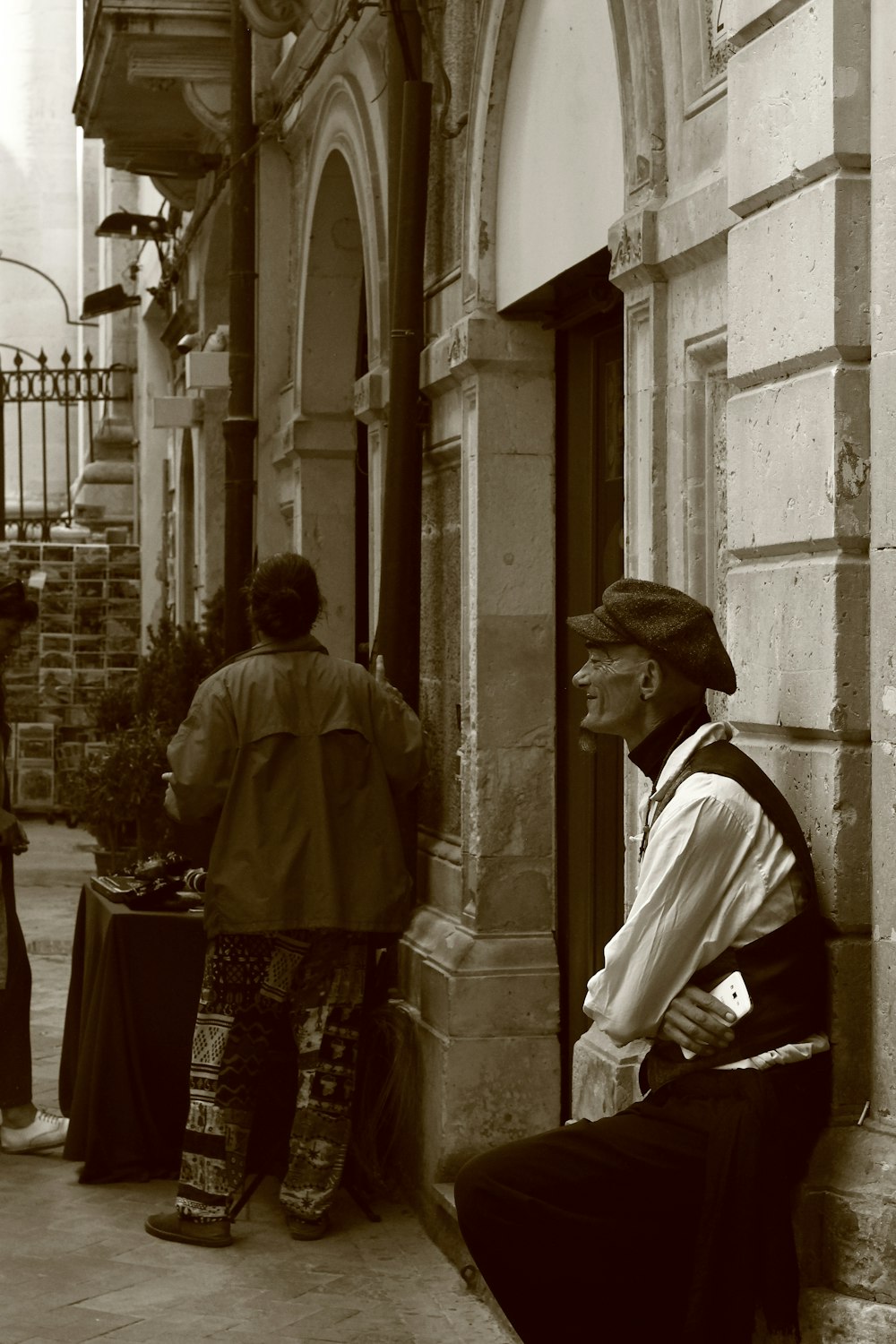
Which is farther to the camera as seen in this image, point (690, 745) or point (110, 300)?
point (110, 300)

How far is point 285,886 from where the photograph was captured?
6012mm

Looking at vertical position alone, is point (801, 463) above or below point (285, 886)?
above

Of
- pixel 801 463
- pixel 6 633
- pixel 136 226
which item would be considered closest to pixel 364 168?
pixel 6 633

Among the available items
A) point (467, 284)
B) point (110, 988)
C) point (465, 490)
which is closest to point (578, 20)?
point (467, 284)

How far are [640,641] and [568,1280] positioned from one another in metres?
1.12

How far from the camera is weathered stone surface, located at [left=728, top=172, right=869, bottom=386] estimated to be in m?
3.76

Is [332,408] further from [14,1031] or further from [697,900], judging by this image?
[697,900]

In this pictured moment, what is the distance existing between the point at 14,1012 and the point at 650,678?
3.96 metres

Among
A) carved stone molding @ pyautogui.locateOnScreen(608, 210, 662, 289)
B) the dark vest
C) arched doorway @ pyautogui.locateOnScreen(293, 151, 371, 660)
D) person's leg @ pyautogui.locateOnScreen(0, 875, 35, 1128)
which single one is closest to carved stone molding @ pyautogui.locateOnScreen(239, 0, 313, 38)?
→ arched doorway @ pyautogui.locateOnScreen(293, 151, 371, 660)

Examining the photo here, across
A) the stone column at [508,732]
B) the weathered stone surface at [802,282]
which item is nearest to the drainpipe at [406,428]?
the stone column at [508,732]

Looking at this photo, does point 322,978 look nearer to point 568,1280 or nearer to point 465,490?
point 465,490

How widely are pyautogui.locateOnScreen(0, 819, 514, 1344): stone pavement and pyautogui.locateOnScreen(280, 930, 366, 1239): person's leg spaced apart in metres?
0.18

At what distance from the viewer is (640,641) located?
3.77m

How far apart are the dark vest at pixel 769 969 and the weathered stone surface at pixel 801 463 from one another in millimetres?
476
